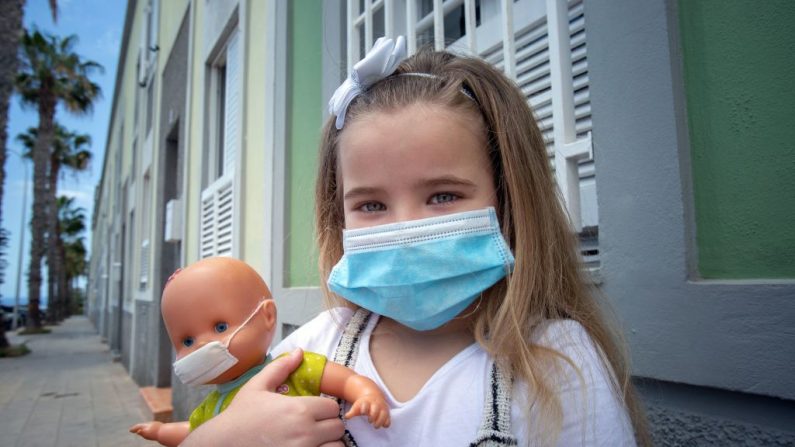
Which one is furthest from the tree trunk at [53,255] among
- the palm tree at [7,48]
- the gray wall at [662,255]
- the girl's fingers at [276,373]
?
the gray wall at [662,255]

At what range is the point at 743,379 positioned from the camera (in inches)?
43.1

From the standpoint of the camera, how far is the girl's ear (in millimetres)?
1271

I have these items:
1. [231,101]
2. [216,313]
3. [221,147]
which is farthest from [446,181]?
[221,147]

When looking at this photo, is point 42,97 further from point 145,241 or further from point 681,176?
point 681,176

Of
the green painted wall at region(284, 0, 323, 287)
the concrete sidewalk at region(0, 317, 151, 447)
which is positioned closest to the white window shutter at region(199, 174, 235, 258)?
the green painted wall at region(284, 0, 323, 287)

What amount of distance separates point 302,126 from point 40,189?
1973cm

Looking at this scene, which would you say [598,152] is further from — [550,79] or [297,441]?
[297,441]

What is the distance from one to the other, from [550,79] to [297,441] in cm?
145

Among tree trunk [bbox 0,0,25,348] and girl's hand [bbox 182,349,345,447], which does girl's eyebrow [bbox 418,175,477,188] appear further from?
tree trunk [bbox 0,0,25,348]

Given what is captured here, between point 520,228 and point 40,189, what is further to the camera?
point 40,189

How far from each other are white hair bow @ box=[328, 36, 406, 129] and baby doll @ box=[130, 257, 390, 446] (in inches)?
19.9

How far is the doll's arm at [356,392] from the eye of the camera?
3.26 ft

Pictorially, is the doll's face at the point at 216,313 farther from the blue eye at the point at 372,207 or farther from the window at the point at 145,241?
the window at the point at 145,241

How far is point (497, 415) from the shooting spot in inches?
38.5
